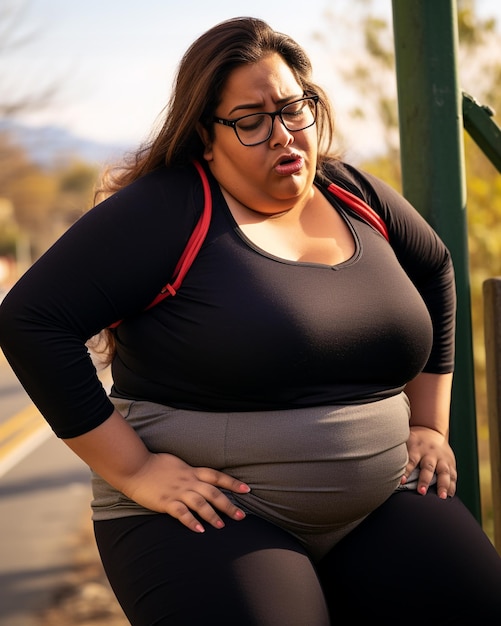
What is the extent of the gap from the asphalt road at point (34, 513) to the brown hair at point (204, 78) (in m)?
2.89

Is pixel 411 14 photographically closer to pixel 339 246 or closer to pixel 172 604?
pixel 339 246

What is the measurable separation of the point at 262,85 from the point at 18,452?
7231 millimetres

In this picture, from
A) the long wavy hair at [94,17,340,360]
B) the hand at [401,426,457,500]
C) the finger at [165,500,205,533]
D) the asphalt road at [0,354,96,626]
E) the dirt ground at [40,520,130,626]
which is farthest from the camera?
the asphalt road at [0,354,96,626]

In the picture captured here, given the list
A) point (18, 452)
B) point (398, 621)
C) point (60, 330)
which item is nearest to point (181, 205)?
point (60, 330)

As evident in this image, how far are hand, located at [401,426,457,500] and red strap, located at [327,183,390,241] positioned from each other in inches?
21.0

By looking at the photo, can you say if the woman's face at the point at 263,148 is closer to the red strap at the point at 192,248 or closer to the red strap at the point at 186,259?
the red strap at the point at 192,248

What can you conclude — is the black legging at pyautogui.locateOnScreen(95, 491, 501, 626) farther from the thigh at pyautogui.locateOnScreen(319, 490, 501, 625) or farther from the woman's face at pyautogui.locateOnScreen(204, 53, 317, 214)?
the woman's face at pyautogui.locateOnScreen(204, 53, 317, 214)

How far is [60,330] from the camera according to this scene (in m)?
1.99

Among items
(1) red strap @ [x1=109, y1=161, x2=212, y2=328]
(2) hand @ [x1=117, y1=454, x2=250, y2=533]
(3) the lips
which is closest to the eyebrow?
(3) the lips

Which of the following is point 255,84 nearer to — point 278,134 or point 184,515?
point 278,134

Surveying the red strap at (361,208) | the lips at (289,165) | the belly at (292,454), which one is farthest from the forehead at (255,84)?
the belly at (292,454)

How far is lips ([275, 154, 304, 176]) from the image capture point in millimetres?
2195

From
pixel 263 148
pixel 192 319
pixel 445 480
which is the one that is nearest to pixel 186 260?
pixel 192 319

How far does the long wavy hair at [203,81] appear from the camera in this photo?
217 centimetres
